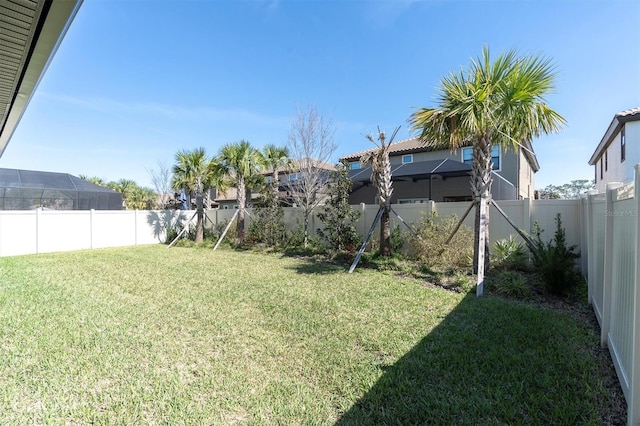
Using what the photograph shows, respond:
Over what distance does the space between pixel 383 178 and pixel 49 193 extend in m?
17.5

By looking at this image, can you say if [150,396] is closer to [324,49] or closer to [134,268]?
[134,268]

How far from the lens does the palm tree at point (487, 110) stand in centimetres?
626

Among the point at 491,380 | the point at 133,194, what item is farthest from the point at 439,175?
the point at 133,194

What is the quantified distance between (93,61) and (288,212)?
848 centimetres

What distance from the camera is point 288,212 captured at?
13930 mm

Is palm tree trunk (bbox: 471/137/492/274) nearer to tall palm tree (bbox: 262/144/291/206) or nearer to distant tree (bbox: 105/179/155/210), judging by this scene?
tall palm tree (bbox: 262/144/291/206)

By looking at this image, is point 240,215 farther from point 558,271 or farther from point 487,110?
point 558,271

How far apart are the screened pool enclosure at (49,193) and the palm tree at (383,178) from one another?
15990 mm

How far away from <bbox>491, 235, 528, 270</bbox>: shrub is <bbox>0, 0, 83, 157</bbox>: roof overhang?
879cm

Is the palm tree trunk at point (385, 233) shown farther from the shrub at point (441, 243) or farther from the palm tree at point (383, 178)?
the shrub at point (441, 243)

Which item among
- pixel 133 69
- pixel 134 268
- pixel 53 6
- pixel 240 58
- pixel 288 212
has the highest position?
pixel 240 58

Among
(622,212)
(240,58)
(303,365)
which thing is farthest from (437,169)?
(303,365)

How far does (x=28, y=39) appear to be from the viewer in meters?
2.25

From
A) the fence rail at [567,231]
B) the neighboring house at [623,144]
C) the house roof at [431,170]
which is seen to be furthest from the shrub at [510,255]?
the house roof at [431,170]
